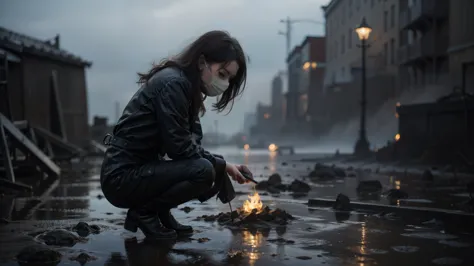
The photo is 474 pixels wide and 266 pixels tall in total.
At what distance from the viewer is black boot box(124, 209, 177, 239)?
15.7 ft

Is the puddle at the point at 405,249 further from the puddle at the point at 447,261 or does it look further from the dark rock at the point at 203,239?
the dark rock at the point at 203,239

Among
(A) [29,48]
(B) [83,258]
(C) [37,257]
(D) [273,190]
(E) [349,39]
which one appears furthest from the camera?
(E) [349,39]

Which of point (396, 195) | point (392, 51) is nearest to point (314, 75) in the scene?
point (392, 51)

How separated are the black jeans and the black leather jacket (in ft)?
0.19

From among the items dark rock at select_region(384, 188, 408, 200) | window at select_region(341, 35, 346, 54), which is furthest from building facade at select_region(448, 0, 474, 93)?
window at select_region(341, 35, 346, 54)

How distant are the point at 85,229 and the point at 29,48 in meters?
14.7

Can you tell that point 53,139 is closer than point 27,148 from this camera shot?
No

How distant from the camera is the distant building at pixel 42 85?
57.6ft

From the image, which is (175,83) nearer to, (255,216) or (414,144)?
(255,216)

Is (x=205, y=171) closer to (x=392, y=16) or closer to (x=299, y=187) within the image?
(x=299, y=187)

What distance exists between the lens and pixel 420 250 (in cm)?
452

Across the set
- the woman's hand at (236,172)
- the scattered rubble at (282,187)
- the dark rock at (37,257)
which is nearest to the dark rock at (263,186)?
the scattered rubble at (282,187)

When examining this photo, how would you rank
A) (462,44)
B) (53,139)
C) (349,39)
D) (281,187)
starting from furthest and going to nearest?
1. (349,39)
2. (462,44)
3. (53,139)
4. (281,187)

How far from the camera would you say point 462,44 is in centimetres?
2625
